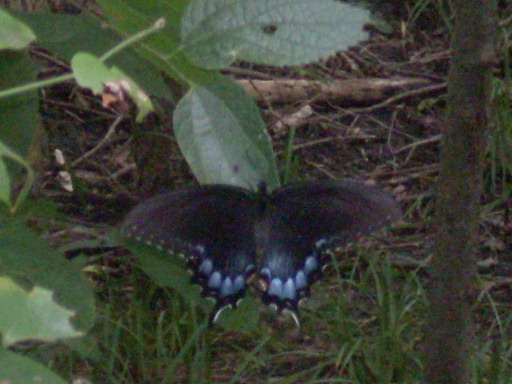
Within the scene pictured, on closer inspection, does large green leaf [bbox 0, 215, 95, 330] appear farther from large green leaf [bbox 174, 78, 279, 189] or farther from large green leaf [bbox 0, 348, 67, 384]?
large green leaf [bbox 0, 348, 67, 384]

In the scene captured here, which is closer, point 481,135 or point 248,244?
point 481,135

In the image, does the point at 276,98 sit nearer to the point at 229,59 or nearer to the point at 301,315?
the point at 301,315

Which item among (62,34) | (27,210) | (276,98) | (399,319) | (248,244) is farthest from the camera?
(276,98)

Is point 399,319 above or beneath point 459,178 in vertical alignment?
beneath

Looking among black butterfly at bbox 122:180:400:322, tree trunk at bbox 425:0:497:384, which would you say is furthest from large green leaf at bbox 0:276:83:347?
black butterfly at bbox 122:180:400:322

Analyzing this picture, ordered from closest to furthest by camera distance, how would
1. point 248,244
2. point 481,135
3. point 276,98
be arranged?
point 481,135, point 248,244, point 276,98

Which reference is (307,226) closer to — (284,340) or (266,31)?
(284,340)

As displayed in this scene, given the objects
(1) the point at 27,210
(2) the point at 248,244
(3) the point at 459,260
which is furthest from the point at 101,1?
(2) the point at 248,244
